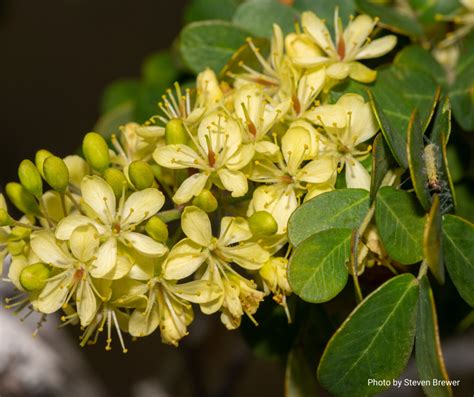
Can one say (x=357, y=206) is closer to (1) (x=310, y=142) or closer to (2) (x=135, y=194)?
(1) (x=310, y=142)

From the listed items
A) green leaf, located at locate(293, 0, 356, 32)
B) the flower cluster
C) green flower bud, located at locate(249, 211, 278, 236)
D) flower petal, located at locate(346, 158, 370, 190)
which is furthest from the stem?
green leaf, located at locate(293, 0, 356, 32)

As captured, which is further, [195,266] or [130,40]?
[130,40]

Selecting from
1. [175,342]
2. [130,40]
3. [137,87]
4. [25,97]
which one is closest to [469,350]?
[137,87]

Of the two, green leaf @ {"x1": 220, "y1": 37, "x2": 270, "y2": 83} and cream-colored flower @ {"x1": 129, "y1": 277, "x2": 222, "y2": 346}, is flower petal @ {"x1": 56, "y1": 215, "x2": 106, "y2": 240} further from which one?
green leaf @ {"x1": 220, "y1": 37, "x2": 270, "y2": 83}

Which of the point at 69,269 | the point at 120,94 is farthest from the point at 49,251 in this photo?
the point at 120,94

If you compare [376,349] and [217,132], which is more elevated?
[217,132]

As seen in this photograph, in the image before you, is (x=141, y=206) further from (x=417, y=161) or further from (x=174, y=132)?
(x=417, y=161)
